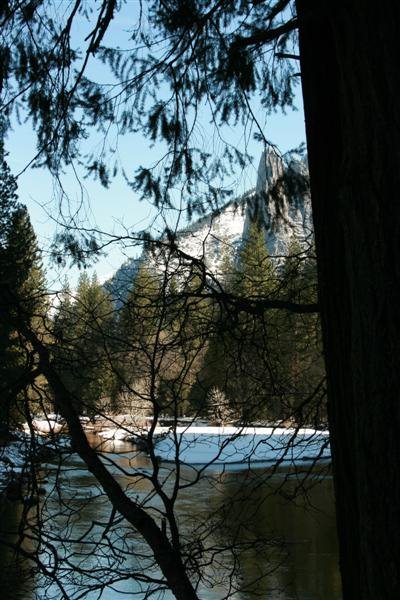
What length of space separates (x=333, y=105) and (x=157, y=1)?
5.12ft

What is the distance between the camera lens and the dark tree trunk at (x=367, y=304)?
1397 mm

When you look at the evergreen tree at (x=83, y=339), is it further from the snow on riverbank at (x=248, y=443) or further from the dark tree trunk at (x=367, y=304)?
the dark tree trunk at (x=367, y=304)

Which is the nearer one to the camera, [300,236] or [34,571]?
[34,571]

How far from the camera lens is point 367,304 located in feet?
4.83

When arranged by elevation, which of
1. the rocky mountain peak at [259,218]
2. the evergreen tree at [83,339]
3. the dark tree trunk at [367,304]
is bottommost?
the dark tree trunk at [367,304]

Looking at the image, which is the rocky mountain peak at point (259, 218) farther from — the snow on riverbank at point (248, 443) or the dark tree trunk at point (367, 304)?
the dark tree trunk at point (367, 304)

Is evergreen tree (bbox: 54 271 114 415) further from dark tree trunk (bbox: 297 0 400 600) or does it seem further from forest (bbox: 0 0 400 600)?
dark tree trunk (bbox: 297 0 400 600)

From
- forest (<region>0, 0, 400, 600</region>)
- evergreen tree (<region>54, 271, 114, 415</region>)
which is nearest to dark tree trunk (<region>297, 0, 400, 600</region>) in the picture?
forest (<region>0, 0, 400, 600</region>)

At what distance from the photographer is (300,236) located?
3688mm

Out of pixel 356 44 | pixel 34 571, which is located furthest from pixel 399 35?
pixel 34 571

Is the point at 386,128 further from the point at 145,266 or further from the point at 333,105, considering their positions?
the point at 145,266

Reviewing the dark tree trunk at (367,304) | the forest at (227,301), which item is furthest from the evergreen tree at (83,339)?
the dark tree trunk at (367,304)

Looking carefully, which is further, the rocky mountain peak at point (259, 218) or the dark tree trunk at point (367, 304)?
the rocky mountain peak at point (259, 218)

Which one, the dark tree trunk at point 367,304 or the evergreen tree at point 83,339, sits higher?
the evergreen tree at point 83,339
